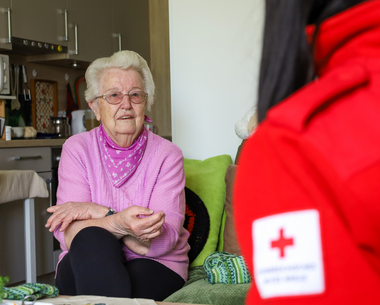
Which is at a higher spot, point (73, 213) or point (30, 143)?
point (30, 143)

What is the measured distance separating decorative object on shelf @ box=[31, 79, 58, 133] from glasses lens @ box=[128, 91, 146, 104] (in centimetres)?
230

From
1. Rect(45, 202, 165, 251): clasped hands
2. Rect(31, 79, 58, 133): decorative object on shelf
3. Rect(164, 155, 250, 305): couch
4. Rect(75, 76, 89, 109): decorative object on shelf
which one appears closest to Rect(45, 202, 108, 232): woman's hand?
Rect(45, 202, 165, 251): clasped hands

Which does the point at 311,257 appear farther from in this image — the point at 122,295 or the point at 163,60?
the point at 163,60

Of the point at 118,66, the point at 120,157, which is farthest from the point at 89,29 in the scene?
the point at 120,157

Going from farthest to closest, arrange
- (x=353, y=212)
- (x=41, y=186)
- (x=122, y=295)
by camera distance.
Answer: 1. (x=41, y=186)
2. (x=122, y=295)
3. (x=353, y=212)

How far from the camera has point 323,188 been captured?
0.29 metres

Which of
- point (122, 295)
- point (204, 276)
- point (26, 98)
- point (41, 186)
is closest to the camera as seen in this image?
point (122, 295)

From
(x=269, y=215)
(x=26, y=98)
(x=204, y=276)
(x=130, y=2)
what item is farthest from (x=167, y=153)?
(x=130, y=2)

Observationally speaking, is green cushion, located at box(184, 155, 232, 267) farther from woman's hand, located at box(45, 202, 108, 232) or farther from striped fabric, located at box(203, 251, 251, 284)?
woman's hand, located at box(45, 202, 108, 232)

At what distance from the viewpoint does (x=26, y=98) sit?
12.3ft

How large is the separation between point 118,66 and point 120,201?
574 mm

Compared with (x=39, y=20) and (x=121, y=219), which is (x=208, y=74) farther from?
(x=39, y=20)

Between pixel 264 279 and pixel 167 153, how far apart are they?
1438mm

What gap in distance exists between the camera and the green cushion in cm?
184
